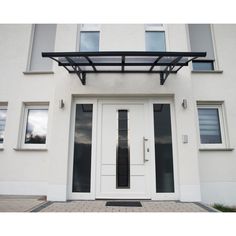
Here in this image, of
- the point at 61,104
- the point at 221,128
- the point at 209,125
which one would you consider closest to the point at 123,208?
the point at 61,104

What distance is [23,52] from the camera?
514cm

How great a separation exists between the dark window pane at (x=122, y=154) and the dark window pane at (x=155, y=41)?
6.04ft

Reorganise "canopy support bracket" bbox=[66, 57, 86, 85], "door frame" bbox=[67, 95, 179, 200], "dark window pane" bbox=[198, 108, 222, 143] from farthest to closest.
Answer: "dark window pane" bbox=[198, 108, 222, 143] → "door frame" bbox=[67, 95, 179, 200] → "canopy support bracket" bbox=[66, 57, 86, 85]

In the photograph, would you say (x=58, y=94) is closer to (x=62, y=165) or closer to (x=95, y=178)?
(x=62, y=165)

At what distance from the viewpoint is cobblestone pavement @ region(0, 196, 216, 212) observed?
3242mm

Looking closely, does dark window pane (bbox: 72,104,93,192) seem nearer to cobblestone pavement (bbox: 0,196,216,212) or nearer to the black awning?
cobblestone pavement (bbox: 0,196,216,212)

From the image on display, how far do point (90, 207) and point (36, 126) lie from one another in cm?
251

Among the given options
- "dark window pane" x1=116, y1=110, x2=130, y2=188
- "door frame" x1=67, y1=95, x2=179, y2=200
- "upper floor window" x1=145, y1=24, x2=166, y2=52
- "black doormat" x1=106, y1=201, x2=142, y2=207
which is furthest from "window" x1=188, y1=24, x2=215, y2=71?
"black doormat" x1=106, y1=201, x2=142, y2=207

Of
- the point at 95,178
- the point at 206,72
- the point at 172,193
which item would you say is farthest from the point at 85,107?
the point at 206,72

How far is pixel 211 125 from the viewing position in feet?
15.6

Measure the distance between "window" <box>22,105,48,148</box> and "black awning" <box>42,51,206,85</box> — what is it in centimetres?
140

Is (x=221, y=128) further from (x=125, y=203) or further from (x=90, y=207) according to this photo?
(x=90, y=207)

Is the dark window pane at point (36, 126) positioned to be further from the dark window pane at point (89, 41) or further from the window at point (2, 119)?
the dark window pane at point (89, 41)

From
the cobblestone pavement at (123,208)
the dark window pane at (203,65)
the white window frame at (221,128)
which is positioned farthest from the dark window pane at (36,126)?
the dark window pane at (203,65)
